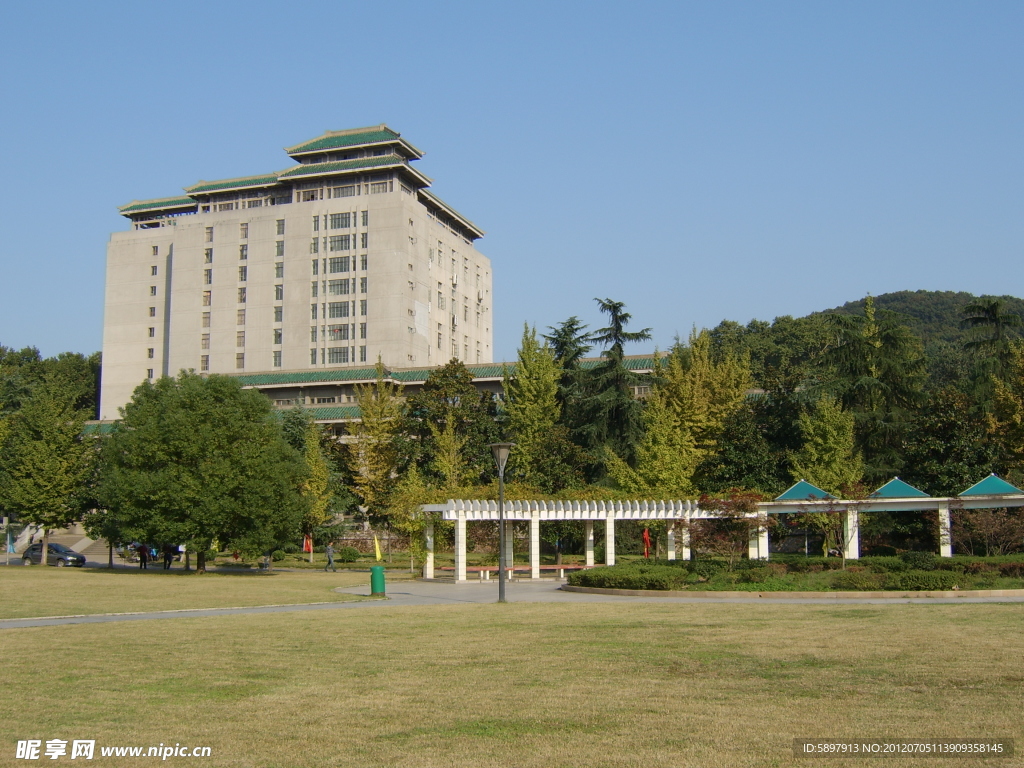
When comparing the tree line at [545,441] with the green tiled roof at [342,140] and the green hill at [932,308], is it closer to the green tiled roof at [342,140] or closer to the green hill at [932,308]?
the green tiled roof at [342,140]

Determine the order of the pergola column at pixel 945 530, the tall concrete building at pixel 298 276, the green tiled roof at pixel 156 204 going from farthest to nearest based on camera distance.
A: the green tiled roof at pixel 156 204 → the tall concrete building at pixel 298 276 → the pergola column at pixel 945 530

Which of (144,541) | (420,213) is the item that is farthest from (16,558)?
(420,213)

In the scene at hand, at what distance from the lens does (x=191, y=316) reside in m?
98.2

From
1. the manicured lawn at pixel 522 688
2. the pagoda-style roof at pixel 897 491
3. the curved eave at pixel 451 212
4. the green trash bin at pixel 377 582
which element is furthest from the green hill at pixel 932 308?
the manicured lawn at pixel 522 688

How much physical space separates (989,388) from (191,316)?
75.4 meters

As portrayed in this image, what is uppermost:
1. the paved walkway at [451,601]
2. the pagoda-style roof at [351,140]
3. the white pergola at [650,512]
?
the pagoda-style roof at [351,140]

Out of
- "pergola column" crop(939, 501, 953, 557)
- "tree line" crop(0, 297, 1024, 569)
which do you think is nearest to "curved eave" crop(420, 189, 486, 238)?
"tree line" crop(0, 297, 1024, 569)

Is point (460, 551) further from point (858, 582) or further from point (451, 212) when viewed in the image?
point (451, 212)

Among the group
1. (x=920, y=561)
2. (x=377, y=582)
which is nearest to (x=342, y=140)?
(x=377, y=582)

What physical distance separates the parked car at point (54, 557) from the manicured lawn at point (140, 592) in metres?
11.9

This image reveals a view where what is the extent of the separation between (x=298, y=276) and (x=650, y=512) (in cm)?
6607

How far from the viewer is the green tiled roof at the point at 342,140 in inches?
3720

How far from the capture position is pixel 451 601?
80.4 ft

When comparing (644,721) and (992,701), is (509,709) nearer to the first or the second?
(644,721)
